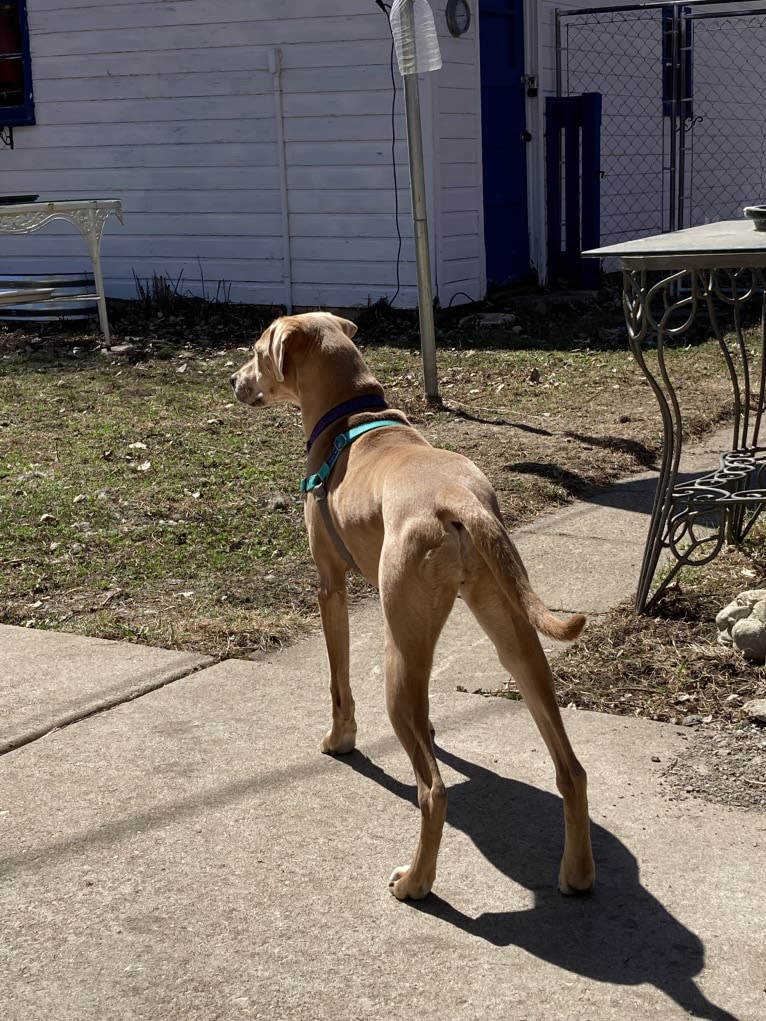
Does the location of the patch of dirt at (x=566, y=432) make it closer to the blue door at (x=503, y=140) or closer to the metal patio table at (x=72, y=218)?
the metal patio table at (x=72, y=218)

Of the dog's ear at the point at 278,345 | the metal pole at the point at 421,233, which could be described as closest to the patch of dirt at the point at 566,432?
the metal pole at the point at 421,233

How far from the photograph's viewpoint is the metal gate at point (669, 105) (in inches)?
518

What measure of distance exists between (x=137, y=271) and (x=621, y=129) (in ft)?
18.5

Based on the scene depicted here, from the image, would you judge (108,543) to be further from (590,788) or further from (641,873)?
(641,873)

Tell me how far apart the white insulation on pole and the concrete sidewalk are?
13.4ft

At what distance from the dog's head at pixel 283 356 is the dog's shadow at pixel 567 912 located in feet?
4.12

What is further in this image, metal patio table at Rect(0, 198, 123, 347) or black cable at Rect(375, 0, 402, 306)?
→ black cable at Rect(375, 0, 402, 306)

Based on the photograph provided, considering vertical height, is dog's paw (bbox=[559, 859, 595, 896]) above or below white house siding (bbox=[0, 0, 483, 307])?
below

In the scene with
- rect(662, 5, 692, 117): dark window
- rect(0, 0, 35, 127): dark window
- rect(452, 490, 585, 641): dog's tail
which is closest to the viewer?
rect(452, 490, 585, 641): dog's tail

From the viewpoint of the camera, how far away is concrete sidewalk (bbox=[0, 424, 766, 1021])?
7.88 feet

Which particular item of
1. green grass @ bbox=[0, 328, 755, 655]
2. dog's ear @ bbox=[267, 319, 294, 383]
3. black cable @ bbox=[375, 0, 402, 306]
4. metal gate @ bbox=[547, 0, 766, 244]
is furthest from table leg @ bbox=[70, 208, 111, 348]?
dog's ear @ bbox=[267, 319, 294, 383]

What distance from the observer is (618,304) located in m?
12.1

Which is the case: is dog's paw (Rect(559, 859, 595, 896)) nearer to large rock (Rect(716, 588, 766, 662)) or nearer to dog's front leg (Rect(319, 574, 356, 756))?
dog's front leg (Rect(319, 574, 356, 756))

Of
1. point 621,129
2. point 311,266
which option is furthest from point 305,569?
point 621,129
